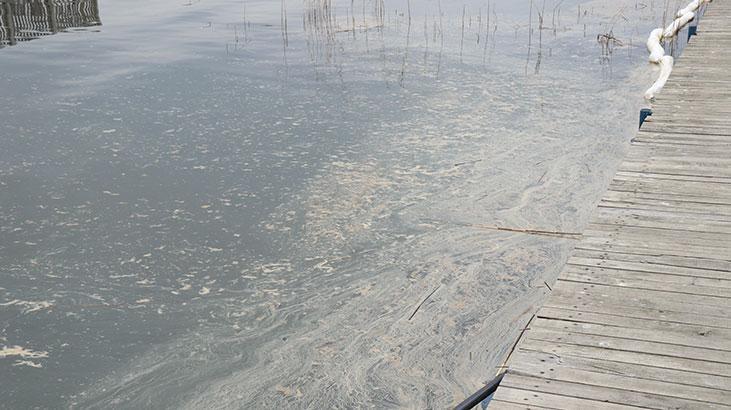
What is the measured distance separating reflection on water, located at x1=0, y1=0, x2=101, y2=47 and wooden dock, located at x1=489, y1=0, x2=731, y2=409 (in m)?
7.91

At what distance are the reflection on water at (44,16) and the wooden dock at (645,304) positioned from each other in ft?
26.0

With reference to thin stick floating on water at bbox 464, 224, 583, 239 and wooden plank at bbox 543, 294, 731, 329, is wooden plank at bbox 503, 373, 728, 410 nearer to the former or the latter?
wooden plank at bbox 543, 294, 731, 329

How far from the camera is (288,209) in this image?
4.27 metres

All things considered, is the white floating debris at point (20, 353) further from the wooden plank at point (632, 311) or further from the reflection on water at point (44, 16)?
the reflection on water at point (44, 16)

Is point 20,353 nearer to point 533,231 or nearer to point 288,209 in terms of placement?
point 288,209

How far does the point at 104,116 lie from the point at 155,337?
321 centimetres

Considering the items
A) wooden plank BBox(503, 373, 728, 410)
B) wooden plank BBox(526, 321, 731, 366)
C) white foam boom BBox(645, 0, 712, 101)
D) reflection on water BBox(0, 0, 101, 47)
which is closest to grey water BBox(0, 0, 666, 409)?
white foam boom BBox(645, 0, 712, 101)

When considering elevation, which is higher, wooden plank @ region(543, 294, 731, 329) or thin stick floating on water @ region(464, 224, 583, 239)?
wooden plank @ region(543, 294, 731, 329)

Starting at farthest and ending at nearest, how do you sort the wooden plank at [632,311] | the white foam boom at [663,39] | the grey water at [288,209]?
the white foam boom at [663,39], the grey water at [288,209], the wooden plank at [632,311]

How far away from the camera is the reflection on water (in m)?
9.51

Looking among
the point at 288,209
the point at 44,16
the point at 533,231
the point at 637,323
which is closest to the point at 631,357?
the point at 637,323

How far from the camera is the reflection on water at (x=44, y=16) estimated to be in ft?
31.2

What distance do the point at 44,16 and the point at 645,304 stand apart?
31.1 ft

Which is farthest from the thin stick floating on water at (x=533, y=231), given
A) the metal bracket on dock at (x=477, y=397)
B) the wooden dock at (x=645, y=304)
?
the metal bracket on dock at (x=477, y=397)
